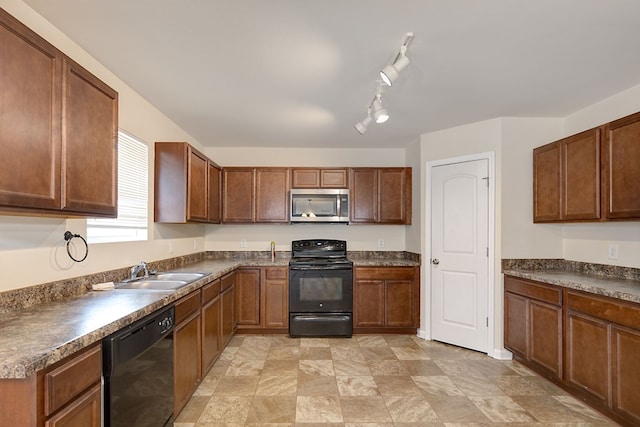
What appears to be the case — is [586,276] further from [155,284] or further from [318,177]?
[155,284]

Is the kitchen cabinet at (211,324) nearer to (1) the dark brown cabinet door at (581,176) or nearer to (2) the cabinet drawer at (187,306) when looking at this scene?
(2) the cabinet drawer at (187,306)

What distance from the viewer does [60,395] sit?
114 centimetres

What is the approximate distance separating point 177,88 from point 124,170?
0.78 metres

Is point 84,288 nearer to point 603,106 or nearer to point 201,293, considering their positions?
point 201,293

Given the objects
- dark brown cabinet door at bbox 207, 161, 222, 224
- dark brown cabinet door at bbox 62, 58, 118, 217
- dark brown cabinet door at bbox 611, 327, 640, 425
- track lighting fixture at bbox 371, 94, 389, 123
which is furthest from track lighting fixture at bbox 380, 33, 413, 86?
dark brown cabinet door at bbox 207, 161, 222, 224

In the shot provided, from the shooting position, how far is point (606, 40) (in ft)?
6.31

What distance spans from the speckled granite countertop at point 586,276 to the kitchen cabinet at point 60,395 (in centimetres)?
294

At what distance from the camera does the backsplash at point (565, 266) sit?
108 inches

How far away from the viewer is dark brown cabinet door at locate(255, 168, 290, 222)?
4.29 meters

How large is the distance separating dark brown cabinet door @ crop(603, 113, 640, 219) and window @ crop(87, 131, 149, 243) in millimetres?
3712

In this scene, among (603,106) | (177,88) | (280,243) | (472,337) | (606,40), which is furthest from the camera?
(280,243)

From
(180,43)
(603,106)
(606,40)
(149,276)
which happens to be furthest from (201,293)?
(603,106)

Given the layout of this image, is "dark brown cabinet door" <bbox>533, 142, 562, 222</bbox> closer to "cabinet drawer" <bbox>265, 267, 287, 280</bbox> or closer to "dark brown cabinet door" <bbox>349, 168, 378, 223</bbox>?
"dark brown cabinet door" <bbox>349, 168, 378, 223</bbox>

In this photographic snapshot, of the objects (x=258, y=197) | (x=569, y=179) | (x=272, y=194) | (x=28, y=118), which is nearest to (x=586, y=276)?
(x=569, y=179)
